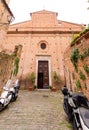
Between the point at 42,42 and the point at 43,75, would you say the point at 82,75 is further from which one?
the point at 42,42

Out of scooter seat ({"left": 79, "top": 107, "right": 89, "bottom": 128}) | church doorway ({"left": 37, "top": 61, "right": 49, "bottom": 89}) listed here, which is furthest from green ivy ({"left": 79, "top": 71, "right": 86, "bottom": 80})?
church doorway ({"left": 37, "top": 61, "right": 49, "bottom": 89})

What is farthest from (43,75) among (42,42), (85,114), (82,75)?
(85,114)

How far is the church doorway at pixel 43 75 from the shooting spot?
13593 millimetres

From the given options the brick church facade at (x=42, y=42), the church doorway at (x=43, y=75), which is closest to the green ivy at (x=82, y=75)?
the brick church facade at (x=42, y=42)

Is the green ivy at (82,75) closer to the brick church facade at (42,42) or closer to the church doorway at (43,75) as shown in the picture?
the brick church facade at (42,42)

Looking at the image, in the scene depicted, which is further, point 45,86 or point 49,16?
point 49,16

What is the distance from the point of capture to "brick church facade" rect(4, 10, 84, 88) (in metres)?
13.8

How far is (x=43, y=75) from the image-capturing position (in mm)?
13906

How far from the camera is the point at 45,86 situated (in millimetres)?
13508

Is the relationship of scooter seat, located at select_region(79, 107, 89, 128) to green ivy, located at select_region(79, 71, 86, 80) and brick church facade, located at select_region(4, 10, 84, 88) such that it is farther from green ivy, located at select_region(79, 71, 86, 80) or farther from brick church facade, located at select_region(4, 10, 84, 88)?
brick church facade, located at select_region(4, 10, 84, 88)

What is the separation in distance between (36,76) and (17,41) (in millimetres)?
4359

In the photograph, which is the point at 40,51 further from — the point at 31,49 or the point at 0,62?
the point at 0,62

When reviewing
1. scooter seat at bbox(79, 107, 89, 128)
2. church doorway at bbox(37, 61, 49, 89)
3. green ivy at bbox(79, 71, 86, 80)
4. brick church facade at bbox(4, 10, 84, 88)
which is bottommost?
scooter seat at bbox(79, 107, 89, 128)

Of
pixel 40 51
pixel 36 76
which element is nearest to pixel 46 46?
pixel 40 51
